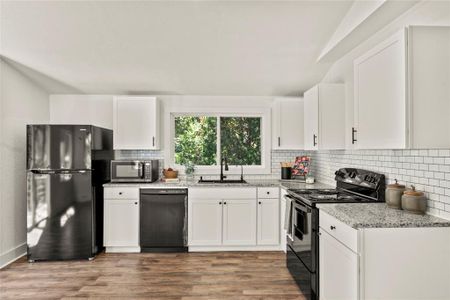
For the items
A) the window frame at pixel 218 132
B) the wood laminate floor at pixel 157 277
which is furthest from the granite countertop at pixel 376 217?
the window frame at pixel 218 132

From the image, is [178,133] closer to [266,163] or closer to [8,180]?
[266,163]

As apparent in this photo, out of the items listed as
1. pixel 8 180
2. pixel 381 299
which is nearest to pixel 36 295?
pixel 8 180

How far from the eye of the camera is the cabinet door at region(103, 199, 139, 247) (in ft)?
12.2

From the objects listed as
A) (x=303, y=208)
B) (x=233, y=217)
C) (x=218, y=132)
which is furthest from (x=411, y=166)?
(x=218, y=132)

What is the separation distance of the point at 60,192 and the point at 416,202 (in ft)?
11.8

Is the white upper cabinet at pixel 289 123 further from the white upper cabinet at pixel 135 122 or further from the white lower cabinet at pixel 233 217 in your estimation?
the white upper cabinet at pixel 135 122

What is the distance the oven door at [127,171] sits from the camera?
385cm

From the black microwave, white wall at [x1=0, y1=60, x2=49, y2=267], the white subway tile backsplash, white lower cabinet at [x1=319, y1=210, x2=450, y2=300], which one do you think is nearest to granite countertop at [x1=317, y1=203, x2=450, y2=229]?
white lower cabinet at [x1=319, y1=210, x2=450, y2=300]

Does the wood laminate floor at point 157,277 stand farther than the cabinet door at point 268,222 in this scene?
No

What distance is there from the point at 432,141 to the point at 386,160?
2.97 feet

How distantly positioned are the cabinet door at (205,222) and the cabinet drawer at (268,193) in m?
0.54

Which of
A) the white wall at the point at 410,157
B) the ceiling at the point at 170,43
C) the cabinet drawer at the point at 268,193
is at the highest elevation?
the ceiling at the point at 170,43

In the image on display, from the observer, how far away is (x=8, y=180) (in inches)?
135

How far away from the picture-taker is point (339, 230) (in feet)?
6.57
